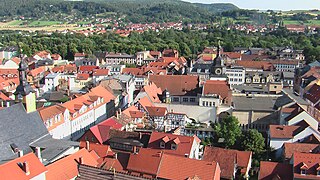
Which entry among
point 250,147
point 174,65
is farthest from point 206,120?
point 174,65

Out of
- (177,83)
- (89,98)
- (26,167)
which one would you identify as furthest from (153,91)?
(26,167)

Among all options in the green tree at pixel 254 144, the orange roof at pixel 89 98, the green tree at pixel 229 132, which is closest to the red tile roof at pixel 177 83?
the orange roof at pixel 89 98

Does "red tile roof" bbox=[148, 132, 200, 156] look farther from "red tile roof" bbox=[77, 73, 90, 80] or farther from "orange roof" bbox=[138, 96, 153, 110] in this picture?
"red tile roof" bbox=[77, 73, 90, 80]

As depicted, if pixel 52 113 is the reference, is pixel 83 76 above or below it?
below

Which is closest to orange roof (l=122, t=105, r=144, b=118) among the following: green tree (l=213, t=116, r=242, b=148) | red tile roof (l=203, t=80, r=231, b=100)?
green tree (l=213, t=116, r=242, b=148)

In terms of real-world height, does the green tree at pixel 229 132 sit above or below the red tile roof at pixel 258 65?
below

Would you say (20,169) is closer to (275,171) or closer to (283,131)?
(275,171)

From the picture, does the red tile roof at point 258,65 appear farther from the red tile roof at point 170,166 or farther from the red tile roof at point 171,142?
the red tile roof at point 170,166
